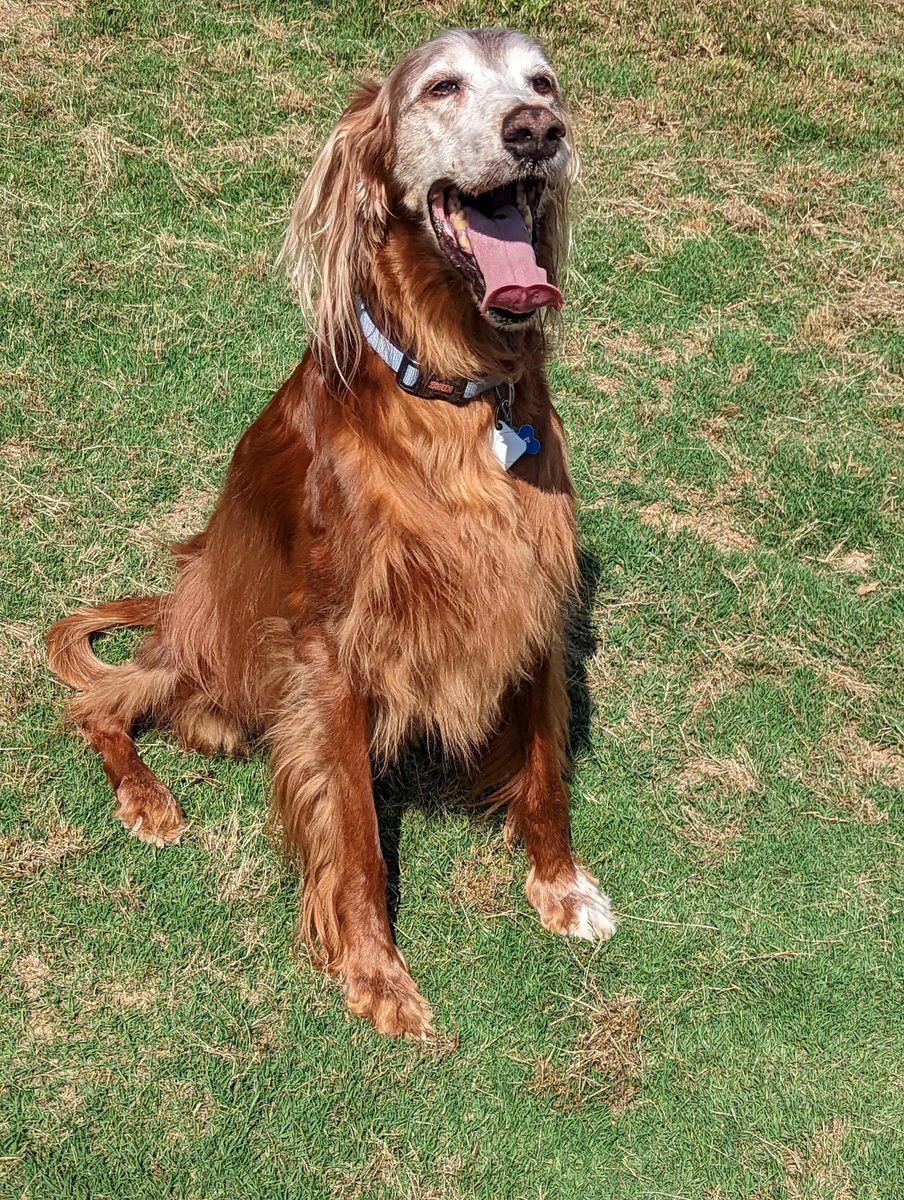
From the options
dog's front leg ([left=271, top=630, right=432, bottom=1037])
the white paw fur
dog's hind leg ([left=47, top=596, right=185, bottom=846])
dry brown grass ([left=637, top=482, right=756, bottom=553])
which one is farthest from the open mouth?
dry brown grass ([left=637, top=482, right=756, bottom=553])

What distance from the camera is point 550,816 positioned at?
3521mm

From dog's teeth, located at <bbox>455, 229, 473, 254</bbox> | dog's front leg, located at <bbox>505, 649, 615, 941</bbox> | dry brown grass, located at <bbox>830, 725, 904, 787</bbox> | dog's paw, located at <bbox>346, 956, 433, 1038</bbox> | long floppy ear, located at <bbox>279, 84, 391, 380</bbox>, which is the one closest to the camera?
dog's teeth, located at <bbox>455, 229, 473, 254</bbox>

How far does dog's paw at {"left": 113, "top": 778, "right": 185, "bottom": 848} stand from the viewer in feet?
11.8

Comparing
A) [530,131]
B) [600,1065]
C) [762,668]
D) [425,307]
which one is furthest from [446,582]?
[762,668]

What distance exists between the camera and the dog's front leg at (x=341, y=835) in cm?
317

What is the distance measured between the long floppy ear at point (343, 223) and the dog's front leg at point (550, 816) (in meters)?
1.12

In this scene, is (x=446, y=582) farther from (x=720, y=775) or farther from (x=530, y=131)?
(x=720, y=775)

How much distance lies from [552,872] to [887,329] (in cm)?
346

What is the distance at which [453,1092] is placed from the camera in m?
3.17

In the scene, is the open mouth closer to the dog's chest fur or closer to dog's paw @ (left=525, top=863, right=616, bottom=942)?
the dog's chest fur

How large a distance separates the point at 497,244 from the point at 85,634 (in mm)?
1978

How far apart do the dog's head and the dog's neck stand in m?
0.03

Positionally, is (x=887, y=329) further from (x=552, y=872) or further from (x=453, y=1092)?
(x=453, y=1092)

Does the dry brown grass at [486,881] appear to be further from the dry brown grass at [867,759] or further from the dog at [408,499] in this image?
the dry brown grass at [867,759]
